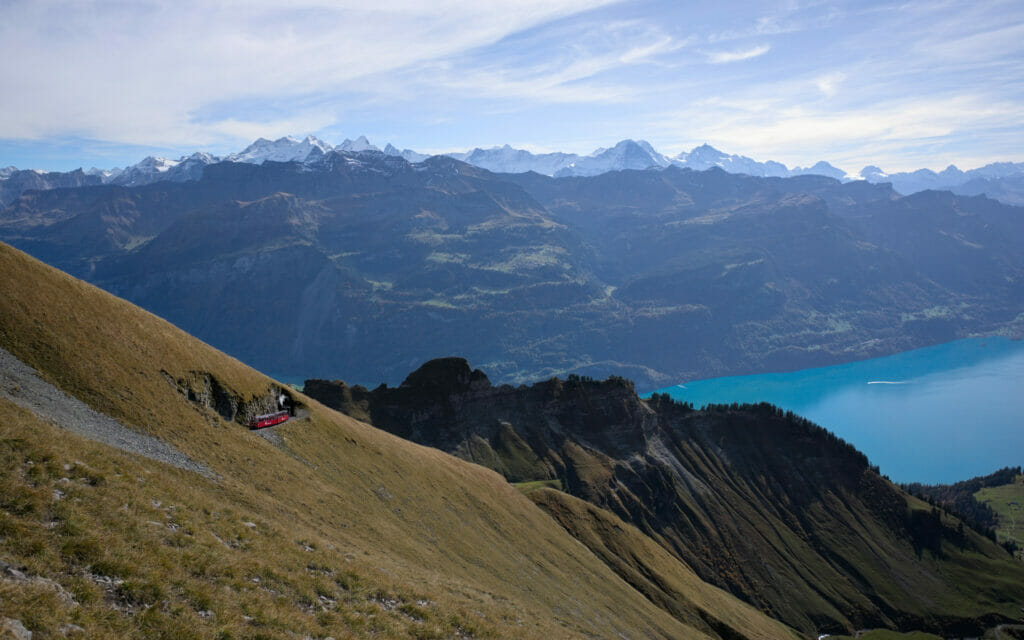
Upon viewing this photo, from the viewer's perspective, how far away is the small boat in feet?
173

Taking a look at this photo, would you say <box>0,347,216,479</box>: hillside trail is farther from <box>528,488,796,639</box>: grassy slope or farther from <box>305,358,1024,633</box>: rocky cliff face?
<box>305,358,1024,633</box>: rocky cliff face

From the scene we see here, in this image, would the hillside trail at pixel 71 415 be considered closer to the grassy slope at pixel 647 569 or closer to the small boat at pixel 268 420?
the small boat at pixel 268 420

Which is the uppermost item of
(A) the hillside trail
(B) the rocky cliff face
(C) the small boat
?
(A) the hillside trail

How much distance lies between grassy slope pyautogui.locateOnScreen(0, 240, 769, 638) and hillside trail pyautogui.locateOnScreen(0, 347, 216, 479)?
0.90 m

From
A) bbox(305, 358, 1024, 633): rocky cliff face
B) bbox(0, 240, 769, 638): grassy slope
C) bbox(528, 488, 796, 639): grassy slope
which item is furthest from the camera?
bbox(305, 358, 1024, 633): rocky cliff face

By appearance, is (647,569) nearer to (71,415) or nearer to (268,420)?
(268,420)

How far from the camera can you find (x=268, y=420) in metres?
55.1

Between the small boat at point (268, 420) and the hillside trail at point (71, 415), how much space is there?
14.6 metres

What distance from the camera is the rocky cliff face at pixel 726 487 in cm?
14912

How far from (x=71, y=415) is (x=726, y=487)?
173063mm

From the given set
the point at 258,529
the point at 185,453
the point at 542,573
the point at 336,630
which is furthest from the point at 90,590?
A: the point at 542,573

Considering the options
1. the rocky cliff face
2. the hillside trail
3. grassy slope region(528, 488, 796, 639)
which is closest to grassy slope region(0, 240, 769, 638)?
the hillside trail

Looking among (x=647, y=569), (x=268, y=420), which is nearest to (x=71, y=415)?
(x=268, y=420)

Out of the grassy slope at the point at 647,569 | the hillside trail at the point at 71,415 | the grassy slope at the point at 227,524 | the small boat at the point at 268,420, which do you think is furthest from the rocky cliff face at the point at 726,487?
the hillside trail at the point at 71,415
